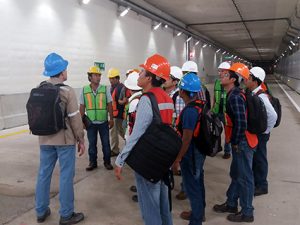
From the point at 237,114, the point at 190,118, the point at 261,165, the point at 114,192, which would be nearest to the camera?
the point at 190,118

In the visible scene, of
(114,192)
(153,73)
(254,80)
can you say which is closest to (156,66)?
(153,73)

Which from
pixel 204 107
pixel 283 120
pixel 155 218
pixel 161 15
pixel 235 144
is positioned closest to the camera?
pixel 155 218

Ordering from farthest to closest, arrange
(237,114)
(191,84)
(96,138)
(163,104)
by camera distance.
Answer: (96,138), (237,114), (191,84), (163,104)

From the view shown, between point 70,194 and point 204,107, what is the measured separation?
1795 millimetres

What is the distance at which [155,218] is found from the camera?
107 inches

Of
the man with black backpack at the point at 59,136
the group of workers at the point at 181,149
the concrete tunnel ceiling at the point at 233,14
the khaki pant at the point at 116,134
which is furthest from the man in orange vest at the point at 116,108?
the concrete tunnel ceiling at the point at 233,14

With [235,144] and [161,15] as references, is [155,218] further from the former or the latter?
[161,15]

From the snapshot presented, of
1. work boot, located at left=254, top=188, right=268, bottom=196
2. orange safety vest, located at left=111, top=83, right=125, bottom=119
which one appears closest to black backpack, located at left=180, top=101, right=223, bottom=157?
work boot, located at left=254, top=188, right=268, bottom=196

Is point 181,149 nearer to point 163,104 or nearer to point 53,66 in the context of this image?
point 163,104

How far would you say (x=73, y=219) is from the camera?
3557mm

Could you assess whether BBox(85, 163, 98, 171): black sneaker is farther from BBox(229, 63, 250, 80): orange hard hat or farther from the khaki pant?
BBox(229, 63, 250, 80): orange hard hat

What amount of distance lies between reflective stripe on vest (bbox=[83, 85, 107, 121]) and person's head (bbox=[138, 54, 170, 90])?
265cm

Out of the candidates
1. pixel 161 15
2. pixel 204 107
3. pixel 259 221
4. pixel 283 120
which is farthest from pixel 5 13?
pixel 161 15

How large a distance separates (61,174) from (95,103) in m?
1.94
